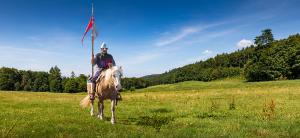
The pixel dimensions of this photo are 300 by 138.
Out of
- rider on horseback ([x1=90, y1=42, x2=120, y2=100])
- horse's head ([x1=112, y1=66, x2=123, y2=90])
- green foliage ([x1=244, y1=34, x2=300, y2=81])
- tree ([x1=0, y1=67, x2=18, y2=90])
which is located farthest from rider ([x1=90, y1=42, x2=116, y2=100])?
tree ([x1=0, y1=67, x2=18, y2=90])

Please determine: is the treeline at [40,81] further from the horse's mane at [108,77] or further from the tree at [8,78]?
the horse's mane at [108,77]

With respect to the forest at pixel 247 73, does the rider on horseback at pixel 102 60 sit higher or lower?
lower

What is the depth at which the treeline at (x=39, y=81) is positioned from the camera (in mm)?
129125

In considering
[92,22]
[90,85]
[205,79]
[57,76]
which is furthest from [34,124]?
[205,79]

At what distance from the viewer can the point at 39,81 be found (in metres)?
145

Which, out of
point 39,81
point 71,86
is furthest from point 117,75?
point 39,81

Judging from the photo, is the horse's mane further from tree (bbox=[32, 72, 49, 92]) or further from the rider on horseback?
tree (bbox=[32, 72, 49, 92])

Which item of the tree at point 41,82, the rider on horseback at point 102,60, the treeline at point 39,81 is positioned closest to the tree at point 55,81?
the treeline at point 39,81

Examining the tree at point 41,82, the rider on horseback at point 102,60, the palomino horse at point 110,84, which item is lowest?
the palomino horse at point 110,84

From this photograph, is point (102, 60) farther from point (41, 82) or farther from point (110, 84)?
point (41, 82)

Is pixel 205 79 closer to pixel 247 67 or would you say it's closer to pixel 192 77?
pixel 192 77

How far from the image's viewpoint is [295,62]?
10594cm

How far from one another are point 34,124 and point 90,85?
3.83 meters

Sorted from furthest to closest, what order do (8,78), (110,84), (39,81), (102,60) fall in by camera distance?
(39,81) < (8,78) < (102,60) < (110,84)
